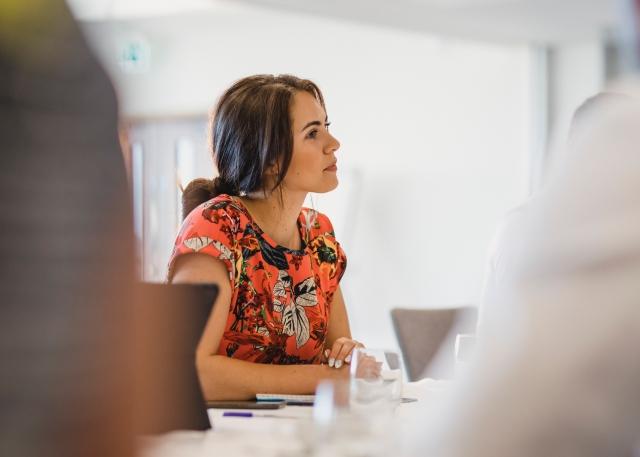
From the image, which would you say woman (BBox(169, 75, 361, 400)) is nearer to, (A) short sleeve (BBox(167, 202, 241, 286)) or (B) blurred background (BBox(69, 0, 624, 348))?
(A) short sleeve (BBox(167, 202, 241, 286))

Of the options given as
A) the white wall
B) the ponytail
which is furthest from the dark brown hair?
the white wall

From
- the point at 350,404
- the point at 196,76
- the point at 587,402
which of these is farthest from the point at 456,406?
the point at 196,76

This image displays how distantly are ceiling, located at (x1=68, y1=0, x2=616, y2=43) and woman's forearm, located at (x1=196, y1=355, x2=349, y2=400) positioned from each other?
4.28 m

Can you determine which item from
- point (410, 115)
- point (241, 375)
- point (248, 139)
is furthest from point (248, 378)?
point (410, 115)

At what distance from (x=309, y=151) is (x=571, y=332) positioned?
7.22 ft

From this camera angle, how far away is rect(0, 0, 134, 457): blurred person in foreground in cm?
70

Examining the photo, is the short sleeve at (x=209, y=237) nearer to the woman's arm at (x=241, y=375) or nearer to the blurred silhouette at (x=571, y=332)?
the woman's arm at (x=241, y=375)

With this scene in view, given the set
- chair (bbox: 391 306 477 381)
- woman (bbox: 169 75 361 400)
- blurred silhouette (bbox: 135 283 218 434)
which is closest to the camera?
blurred silhouette (bbox: 135 283 218 434)

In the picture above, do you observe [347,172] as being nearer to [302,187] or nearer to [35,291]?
[302,187]

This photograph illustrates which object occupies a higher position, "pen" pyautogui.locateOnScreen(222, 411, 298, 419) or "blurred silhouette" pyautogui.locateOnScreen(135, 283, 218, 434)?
"blurred silhouette" pyautogui.locateOnScreen(135, 283, 218, 434)

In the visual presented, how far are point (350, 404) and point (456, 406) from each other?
54 cm

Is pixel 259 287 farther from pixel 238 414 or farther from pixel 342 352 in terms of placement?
pixel 238 414

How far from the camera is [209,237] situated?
2.46 meters

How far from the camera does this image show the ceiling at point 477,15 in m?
6.68
